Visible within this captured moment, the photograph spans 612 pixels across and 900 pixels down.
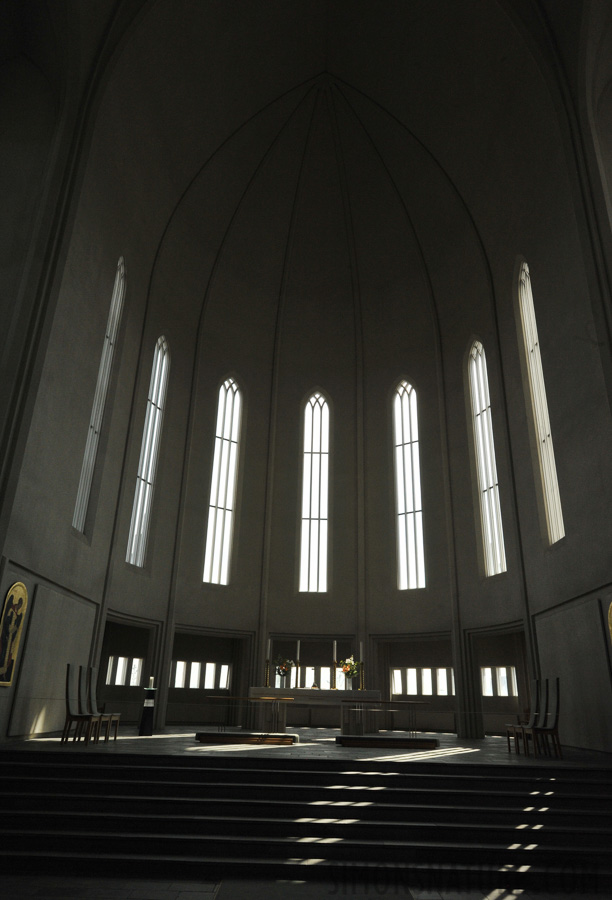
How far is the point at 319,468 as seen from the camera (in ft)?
63.7

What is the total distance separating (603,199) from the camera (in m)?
11.0

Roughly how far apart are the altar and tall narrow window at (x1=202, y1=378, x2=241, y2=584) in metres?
4.22

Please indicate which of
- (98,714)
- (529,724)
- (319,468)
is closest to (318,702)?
(529,724)

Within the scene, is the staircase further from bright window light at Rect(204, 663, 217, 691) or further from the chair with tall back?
bright window light at Rect(204, 663, 217, 691)

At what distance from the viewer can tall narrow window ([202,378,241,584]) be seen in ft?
59.1

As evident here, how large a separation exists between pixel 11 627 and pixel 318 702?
21.2 ft

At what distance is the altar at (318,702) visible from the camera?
1332 cm

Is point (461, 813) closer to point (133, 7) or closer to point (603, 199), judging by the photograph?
point (603, 199)

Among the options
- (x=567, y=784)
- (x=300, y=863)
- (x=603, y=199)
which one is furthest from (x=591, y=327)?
(x=300, y=863)

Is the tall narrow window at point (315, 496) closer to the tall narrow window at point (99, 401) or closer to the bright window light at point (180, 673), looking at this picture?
the bright window light at point (180, 673)

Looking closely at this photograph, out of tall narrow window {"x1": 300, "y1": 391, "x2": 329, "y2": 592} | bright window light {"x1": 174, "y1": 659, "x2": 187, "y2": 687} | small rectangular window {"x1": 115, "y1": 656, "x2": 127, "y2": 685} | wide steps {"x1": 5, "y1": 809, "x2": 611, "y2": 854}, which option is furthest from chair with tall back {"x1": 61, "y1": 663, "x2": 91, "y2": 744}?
tall narrow window {"x1": 300, "y1": 391, "x2": 329, "y2": 592}

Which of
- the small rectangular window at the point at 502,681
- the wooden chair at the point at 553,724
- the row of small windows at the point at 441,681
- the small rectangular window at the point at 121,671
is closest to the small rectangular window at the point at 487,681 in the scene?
the row of small windows at the point at 441,681

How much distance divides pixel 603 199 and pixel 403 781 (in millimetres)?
9927

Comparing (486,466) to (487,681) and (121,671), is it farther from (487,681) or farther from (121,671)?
(121,671)
